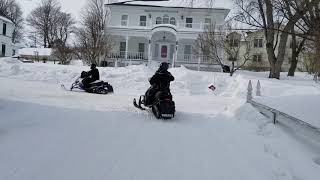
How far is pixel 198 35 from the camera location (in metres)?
44.9

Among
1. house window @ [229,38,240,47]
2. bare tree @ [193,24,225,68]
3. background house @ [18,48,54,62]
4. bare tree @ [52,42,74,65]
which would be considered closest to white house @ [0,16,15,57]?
background house @ [18,48,54,62]

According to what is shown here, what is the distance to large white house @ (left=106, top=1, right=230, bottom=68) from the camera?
154 feet

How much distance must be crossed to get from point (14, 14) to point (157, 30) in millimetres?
54462

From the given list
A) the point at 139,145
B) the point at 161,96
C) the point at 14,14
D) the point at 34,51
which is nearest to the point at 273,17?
the point at 161,96

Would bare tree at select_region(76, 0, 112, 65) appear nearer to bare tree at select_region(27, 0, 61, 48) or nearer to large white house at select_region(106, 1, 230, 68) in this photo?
large white house at select_region(106, 1, 230, 68)

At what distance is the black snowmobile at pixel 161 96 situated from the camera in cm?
1238

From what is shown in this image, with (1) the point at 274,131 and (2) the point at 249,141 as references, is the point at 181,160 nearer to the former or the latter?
(2) the point at 249,141

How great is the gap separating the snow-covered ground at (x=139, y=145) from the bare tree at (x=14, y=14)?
259ft

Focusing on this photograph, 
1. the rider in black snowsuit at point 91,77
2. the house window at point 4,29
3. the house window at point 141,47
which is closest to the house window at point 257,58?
the house window at point 141,47

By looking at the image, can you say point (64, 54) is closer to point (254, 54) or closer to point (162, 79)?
point (254, 54)

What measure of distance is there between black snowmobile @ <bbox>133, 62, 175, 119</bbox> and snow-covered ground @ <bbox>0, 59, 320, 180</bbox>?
13.8 inches

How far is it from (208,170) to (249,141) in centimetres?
289

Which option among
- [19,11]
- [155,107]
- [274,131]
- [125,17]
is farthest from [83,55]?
[19,11]

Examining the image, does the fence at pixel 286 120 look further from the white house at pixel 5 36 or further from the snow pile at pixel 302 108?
the white house at pixel 5 36
